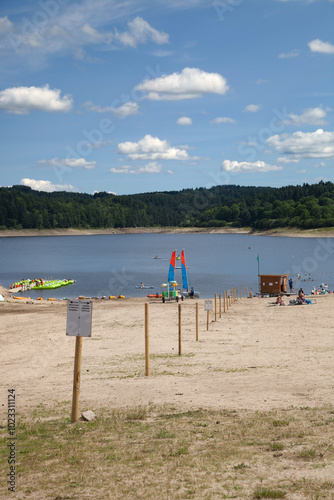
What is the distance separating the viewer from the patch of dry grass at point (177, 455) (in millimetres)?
6395

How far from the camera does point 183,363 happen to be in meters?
15.7

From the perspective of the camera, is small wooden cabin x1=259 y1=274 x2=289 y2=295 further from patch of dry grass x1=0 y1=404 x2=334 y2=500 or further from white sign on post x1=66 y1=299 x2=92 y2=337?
white sign on post x1=66 y1=299 x2=92 y2=337

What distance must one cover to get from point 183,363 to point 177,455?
822cm

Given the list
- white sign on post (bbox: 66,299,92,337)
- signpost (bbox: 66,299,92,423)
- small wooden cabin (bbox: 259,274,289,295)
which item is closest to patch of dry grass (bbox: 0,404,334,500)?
signpost (bbox: 66,299,92,423)

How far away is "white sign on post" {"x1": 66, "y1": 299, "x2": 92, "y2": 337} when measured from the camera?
369 inches

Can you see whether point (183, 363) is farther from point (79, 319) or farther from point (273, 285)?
point (273, 285)

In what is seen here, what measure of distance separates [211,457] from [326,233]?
588 ft

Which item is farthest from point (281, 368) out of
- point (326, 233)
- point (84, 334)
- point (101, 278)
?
point (326, 233)

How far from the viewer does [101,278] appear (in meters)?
72.9

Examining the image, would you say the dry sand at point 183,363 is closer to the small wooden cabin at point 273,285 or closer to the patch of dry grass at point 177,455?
the patch of dry grass at point 177,455

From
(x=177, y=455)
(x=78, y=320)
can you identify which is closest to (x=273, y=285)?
(x=78, y=320)

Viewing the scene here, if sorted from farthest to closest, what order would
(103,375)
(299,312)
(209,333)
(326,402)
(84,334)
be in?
(299,312) → (209,333) → (103,375) → (326,402) → (84,334)

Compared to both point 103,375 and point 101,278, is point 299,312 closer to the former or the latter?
point 103,375

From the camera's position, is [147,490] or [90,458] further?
[90,458]
